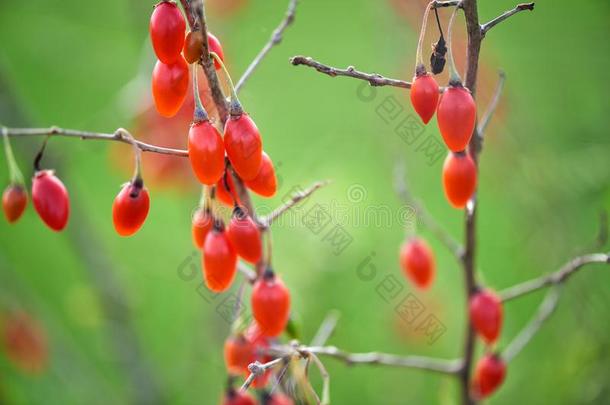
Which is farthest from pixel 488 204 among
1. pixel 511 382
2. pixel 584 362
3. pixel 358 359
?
pixel 358 359

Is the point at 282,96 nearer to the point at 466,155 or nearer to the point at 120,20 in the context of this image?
the point at 120,20

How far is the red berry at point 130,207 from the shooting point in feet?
2.15

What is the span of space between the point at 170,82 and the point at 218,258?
0.58 ft

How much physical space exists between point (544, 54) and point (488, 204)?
65cm

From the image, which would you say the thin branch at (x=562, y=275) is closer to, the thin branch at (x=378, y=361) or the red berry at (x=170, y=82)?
the thin branch at (x=378, y=361)

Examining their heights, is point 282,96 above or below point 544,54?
above

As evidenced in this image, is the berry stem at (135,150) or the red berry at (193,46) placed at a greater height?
the red berry at (193,46)

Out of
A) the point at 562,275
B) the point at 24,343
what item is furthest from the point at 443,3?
the point at 24,343

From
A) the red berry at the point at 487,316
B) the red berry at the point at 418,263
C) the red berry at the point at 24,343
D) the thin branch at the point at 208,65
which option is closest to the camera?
the thin branch at the point at 208,65

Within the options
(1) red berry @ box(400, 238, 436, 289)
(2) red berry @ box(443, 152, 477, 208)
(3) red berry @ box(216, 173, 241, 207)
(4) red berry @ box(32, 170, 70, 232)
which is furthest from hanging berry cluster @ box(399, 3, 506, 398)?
(4) red berry @ box(32, 170, 70, 232)

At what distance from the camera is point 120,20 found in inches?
148

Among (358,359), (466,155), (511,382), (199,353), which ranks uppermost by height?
(466,155)

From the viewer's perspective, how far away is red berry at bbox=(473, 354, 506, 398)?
0.84 meters

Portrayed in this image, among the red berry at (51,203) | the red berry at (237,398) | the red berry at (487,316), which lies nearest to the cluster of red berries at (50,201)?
the red berry at (51,203)
